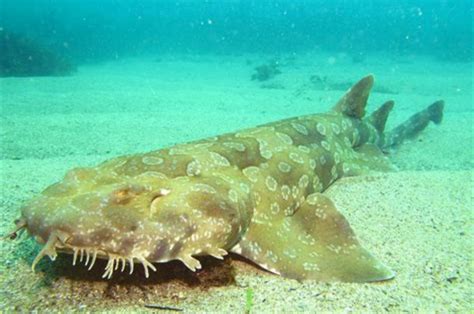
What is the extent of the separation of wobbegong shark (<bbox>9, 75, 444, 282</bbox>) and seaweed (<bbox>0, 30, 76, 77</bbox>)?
19.1 m

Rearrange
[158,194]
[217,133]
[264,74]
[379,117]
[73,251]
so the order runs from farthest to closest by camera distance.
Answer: [264,74] < [217,133] < [379,117] < [158,194] < [73,251]

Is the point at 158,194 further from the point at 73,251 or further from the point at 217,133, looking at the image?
the point at 217,133

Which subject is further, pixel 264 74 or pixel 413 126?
pixel 264 74

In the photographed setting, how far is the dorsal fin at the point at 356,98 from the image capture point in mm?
6930

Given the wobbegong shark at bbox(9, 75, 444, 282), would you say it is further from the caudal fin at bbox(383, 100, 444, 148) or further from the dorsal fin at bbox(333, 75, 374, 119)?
the caudal fin at bbox(383, 100, 444, 148)

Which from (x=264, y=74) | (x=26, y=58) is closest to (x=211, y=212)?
(x=264, y=74)

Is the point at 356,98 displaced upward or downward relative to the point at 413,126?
upward

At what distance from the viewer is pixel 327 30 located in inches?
2650

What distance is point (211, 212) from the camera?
3127 mm

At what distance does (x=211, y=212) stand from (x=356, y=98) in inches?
186

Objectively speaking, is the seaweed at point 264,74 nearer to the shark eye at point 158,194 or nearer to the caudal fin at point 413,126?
the caudal fin at point 413,126

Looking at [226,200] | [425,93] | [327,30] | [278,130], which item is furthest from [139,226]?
[327,30]

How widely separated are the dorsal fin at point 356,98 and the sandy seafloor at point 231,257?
1.42 meters

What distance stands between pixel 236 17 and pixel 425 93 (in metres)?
75.3
